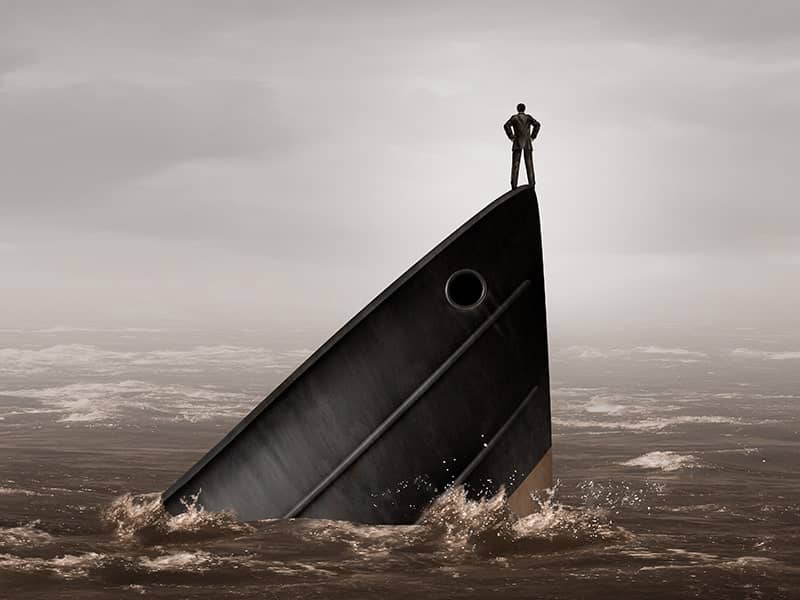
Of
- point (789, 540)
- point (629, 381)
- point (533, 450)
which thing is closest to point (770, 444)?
point (789, 540)

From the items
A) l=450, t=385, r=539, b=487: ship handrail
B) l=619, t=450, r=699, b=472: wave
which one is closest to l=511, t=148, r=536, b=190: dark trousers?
l=450, t=385, r=539, b=487: ship handrail

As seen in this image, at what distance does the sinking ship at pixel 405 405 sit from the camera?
13.3m

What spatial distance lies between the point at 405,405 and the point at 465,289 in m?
1.91

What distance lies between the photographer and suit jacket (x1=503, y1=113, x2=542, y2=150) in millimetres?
13547

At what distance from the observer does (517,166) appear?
→ 1388cm

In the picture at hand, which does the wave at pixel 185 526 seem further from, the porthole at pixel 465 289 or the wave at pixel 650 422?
the wave at pixel 650 422

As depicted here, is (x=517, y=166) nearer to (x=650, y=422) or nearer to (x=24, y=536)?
(x=24, y=536)

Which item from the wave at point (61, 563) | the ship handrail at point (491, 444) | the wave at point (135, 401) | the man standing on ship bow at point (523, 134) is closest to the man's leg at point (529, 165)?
the man standing on ship bow at point (523, 134)

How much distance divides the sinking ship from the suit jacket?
655mm

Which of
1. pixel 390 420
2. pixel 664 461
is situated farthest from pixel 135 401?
pixel 390 420

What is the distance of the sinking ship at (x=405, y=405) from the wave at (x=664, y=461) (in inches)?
515

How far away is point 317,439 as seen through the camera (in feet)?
43.8

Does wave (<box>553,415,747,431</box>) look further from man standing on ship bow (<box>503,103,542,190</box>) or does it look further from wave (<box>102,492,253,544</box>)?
wave (<box>102,492,253,544</box>)

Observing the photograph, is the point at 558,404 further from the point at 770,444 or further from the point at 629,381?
the point at 629,381
